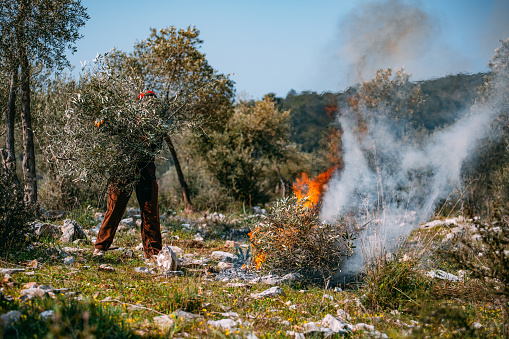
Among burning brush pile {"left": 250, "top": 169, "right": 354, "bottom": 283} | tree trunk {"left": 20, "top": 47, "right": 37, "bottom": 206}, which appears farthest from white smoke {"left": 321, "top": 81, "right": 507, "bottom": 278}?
tree trunk {"left": 20, "top": 47, "right": 37, "bottom": 206}

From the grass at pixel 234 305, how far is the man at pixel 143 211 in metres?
0.56

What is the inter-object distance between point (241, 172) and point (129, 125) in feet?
32.7

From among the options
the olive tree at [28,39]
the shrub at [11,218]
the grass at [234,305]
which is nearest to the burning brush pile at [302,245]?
the grass at [234,305]

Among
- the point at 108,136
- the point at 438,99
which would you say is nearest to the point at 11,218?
the point at 108,136

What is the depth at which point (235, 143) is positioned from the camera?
55.2 ft

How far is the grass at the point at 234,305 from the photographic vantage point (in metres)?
2.73

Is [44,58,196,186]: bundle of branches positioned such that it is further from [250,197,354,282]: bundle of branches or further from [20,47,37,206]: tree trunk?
[20,47,37,206]: tree trunk

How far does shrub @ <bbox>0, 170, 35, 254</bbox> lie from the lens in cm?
501

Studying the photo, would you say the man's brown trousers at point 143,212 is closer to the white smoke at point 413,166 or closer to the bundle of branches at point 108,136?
the bundle of branches at point 108,136

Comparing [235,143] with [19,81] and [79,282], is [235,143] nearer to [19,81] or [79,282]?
[19,81]

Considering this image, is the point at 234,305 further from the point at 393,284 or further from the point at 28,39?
the point at 28,39

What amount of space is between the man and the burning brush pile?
5.41 feet

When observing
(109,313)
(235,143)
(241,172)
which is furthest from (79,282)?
(235,143)

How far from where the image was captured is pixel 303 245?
16.4ft
